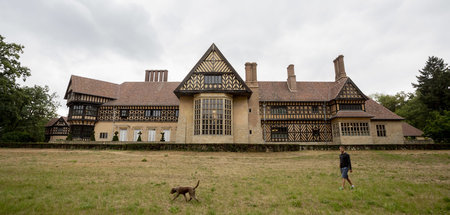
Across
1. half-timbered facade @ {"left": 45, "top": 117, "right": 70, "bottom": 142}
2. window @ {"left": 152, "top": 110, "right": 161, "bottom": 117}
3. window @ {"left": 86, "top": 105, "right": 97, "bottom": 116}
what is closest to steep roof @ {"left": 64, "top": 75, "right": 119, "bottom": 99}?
window @ {"left": 86, "top": 105, "right": 97, "bottom": 116}

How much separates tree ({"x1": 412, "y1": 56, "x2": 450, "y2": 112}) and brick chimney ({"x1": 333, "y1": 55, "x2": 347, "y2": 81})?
16312mm

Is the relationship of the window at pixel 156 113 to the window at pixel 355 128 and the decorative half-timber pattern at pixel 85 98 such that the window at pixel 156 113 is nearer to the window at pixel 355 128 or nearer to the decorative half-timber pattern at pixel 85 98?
the decorative half-timber pattern at pixel 85 98

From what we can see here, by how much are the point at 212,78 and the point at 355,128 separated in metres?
18.6

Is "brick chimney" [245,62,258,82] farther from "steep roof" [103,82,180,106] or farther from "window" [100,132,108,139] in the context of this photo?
"window" [100,132,108,139]

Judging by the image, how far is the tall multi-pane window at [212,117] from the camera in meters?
23.4

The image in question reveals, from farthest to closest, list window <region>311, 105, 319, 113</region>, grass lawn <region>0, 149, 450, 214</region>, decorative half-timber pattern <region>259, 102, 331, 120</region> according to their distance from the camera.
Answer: window <region>311, 105, 319, 113</region>
decorative half-timber pattern <region>259, 102, 331, 120</region>
grass lawn <region>0, 149, 450, 214</region>

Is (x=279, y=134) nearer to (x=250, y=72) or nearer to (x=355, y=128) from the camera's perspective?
(x=250, y=72)

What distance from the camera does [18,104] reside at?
2878cm

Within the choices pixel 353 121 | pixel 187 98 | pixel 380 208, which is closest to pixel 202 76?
pixel 187 98

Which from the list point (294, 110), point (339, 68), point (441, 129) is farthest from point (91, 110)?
point (441, 129)

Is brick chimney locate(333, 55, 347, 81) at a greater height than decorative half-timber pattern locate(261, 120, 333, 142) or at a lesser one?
greater

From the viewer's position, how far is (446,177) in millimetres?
9914

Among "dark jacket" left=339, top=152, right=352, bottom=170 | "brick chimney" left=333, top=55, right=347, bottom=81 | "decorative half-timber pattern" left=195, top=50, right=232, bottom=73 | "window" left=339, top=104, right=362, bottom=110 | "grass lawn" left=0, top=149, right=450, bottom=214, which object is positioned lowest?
"grass lawn" left=0, top=149, right=450, bottom=214

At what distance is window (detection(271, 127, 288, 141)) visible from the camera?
29062mm
